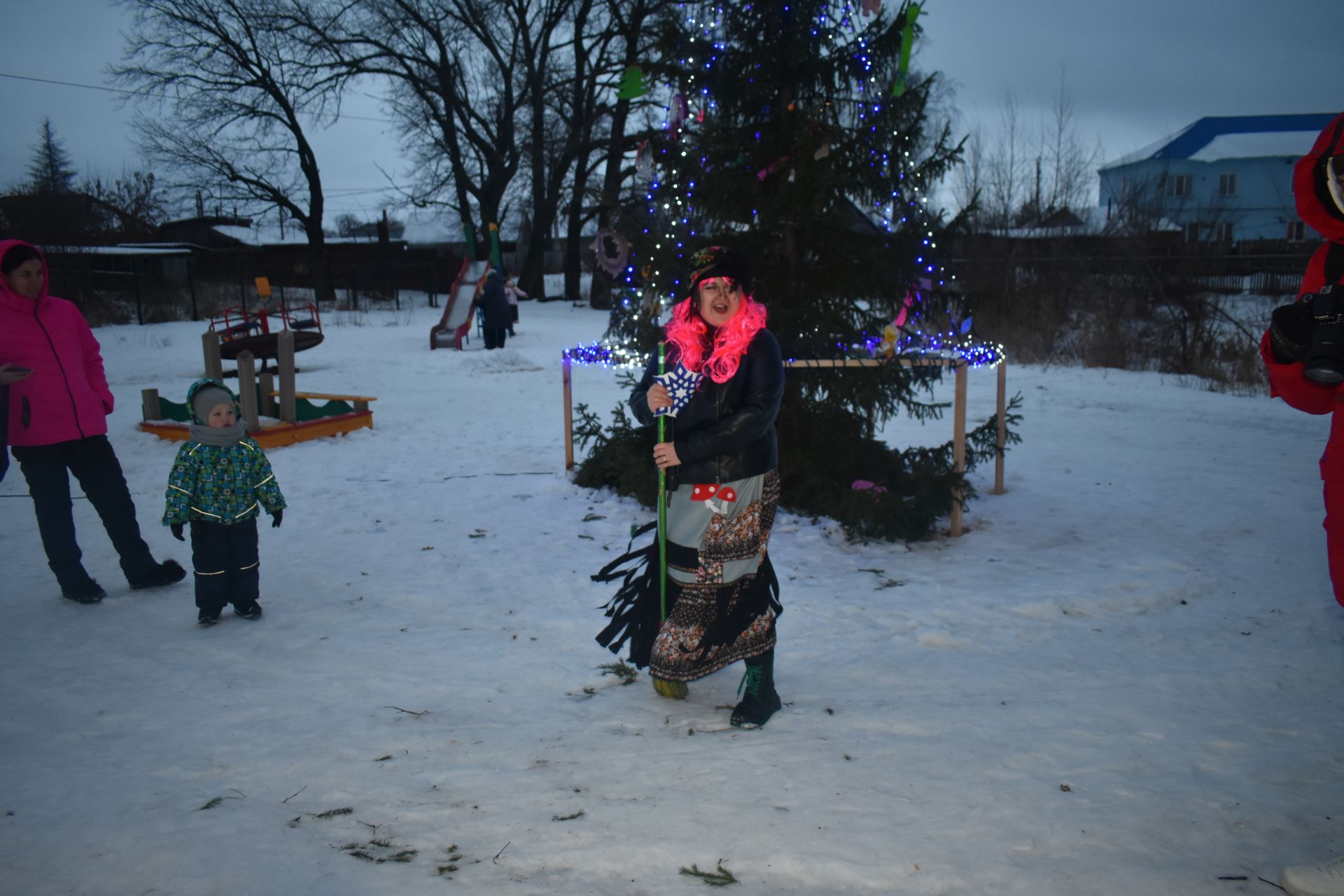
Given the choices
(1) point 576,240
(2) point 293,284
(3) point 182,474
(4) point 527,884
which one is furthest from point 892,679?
(2) point 293,284

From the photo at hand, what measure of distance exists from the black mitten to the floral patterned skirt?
182cm

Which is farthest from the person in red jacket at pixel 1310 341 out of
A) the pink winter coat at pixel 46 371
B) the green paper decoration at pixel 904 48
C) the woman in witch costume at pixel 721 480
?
the pink winter coat at pixel 46 371

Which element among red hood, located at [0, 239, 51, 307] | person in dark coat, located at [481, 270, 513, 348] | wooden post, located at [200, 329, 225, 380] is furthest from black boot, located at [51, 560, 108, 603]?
person in dark coat, located at [481, 270, 513, 348]

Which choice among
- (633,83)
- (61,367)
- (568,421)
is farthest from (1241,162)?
(61,367)

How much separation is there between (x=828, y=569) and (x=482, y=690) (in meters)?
2.66

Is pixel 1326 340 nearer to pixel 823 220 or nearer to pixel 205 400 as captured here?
pixel 823 220

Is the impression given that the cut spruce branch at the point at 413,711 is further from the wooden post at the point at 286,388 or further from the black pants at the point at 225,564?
the wooden post at the point at 286,388

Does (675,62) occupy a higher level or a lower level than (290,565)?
higher

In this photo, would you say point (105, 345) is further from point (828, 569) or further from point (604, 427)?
point (828, 569)

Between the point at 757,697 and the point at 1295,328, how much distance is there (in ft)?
7.51

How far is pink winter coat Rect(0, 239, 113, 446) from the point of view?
16.0ft

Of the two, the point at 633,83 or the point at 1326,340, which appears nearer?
the point at 1326,340

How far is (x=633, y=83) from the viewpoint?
7445 mm

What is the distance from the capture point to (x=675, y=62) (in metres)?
6.80
